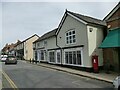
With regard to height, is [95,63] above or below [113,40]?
below

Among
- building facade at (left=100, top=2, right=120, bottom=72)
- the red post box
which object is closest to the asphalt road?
the red post box

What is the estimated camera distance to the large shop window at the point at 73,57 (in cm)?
2138

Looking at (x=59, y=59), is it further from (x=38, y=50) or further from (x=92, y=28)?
(x=38, y=50)

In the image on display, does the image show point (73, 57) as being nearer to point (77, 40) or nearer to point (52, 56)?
point (77, 40)

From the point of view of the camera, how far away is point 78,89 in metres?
10.7

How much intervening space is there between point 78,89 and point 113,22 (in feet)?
33.9

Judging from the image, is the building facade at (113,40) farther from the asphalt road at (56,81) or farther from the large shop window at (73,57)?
the asphalt road at (56,81)

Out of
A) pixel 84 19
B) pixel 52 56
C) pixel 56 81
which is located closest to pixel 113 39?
pixel 84 19

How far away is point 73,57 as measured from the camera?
2245 centimetres

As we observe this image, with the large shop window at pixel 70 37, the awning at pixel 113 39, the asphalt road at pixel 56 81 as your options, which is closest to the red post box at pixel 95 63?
the awning at pixel 113 39

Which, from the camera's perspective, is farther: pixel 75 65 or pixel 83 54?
pixel 75 65

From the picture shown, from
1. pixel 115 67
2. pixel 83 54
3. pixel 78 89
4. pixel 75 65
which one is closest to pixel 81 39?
pixel 83 54

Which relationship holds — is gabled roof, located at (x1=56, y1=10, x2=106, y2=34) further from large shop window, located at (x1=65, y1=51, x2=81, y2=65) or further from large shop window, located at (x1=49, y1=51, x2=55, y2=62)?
large shop window, located at (x1=49, y1=51, x2=55, y2=62)

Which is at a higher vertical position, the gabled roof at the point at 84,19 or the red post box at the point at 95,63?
the gabled roof at the point at 84,19
